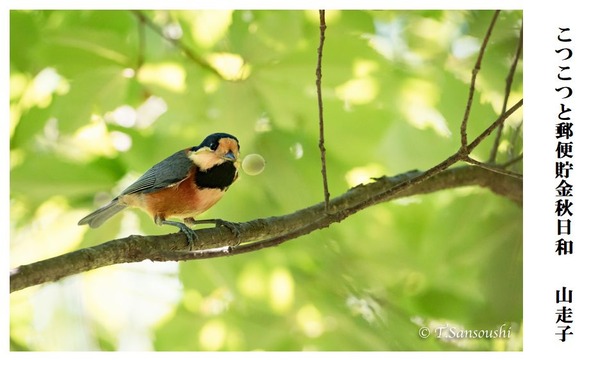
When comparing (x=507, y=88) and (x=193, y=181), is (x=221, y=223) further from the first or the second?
(x=507, y=88)

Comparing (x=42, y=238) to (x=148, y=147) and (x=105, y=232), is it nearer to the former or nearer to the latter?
(x=105, y=232)

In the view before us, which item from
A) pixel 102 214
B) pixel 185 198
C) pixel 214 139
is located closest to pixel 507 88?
pixel 214 139

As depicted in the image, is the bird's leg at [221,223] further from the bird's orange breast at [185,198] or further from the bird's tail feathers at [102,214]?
the bird's tail feathers at [102,214]

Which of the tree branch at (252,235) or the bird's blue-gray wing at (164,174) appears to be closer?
the tree branch at (252,235)

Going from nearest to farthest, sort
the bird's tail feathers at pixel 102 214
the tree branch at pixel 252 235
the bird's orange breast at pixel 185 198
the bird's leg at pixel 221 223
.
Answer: the tree branch at pixel 252 235
the bird's leg at pixel 221 223
the bird's orange breast at pixel 185 198
the bird's tail feathers at pixel 102 214

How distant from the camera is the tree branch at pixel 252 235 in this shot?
1.32 meters

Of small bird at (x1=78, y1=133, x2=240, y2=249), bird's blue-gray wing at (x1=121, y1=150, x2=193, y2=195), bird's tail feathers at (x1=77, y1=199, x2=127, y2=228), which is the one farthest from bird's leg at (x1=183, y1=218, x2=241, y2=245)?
bird's tail feathers at (x1=77, y1=199, x2=127, y2=228)

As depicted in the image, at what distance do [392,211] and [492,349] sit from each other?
575 mm

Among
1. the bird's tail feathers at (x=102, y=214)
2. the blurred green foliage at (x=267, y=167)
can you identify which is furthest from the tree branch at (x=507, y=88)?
the bird's tail feathers at (x=102, y=214)

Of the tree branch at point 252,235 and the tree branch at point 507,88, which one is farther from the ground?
the tree branch at point 507,88

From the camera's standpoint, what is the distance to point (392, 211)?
239 cm

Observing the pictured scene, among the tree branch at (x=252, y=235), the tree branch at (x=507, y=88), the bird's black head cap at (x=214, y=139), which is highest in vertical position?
the tree branch at (x=507, y=88)

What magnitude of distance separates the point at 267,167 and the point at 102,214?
560 millimetres
